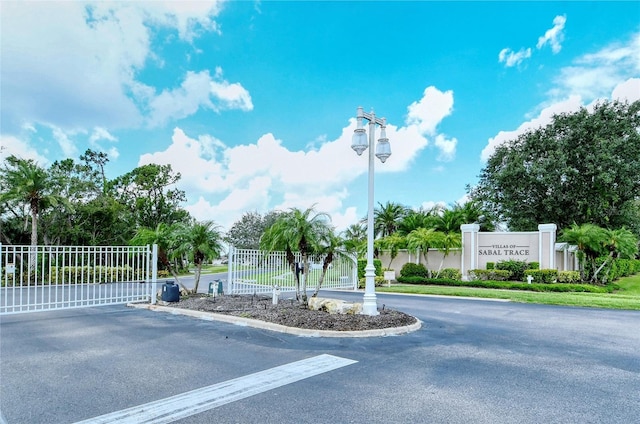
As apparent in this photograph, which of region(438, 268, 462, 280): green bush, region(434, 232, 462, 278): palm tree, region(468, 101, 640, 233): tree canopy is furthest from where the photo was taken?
region(468, 101, 640, 233): tree canopy

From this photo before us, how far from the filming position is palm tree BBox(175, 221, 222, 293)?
13.5 metres

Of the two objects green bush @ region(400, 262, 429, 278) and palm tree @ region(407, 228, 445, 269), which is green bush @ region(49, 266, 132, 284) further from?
green bush @ region(400, 262, 429, 278)

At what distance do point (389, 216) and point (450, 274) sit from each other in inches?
366

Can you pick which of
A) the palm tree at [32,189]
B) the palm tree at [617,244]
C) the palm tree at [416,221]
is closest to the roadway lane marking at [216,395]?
the palm tree at [617,244]

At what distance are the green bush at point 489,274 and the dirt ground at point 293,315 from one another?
14920mm

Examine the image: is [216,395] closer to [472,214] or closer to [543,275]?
[543,275]

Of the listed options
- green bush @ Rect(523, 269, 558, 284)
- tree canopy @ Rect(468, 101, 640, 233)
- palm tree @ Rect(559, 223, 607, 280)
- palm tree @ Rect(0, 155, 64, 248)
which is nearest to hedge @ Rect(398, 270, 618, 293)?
green bush @ Rect(523, 269, 558, 284)

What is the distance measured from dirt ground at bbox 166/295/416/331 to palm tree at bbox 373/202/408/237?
72.6ft

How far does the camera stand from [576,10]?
1748 cm

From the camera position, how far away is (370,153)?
10.4 metres

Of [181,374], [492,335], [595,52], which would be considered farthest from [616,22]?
[181,374]

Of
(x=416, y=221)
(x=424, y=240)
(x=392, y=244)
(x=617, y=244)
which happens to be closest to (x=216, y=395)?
(x=424, y=240)

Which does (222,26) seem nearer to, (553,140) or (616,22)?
(616,22)

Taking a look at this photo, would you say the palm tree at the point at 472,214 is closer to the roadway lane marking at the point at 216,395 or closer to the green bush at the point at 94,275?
the green bush at the point at 94,275
